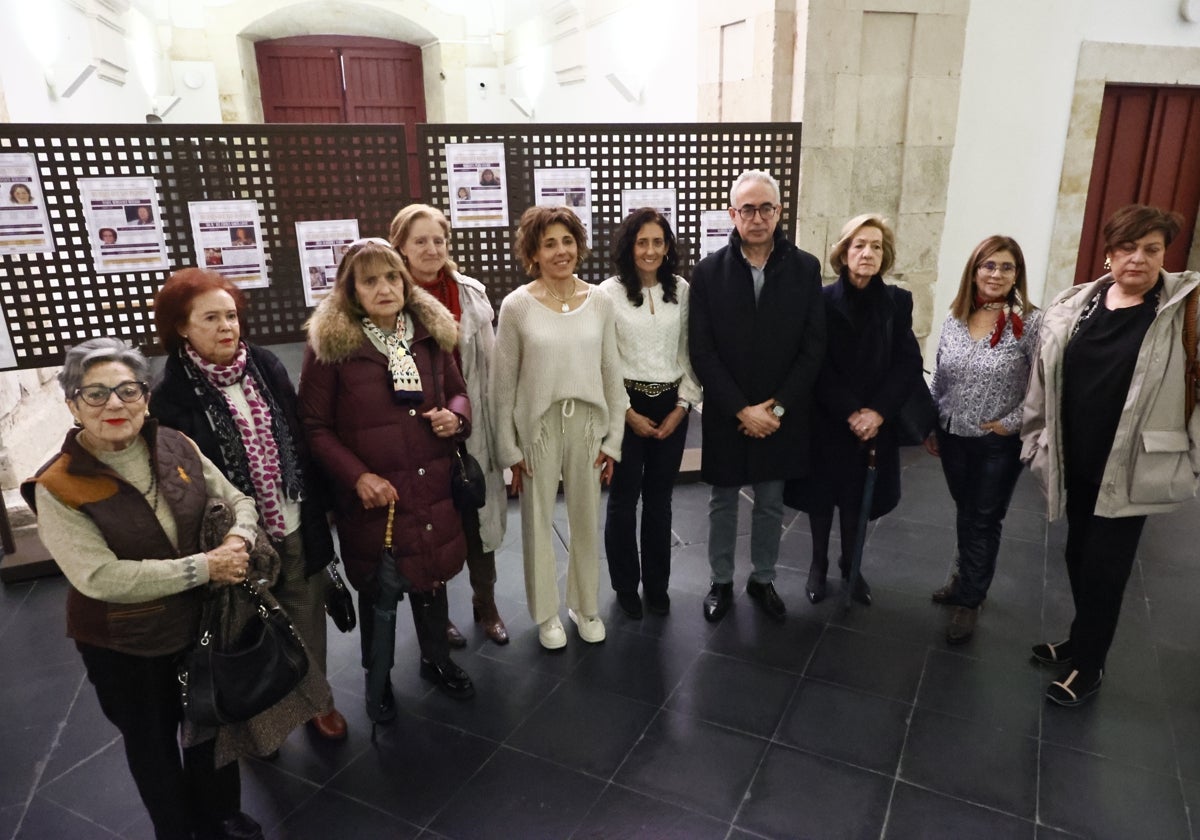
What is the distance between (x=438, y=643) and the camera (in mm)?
2617

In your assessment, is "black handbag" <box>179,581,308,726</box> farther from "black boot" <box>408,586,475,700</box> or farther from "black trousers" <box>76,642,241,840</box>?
"black boot" <box>408,586,475,700</box>

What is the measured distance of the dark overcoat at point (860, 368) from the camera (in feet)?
9.29

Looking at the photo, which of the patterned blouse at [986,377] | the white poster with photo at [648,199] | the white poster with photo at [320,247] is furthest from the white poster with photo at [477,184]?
the patterned blouse at [986,377]

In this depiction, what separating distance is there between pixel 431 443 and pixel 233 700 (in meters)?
0.85

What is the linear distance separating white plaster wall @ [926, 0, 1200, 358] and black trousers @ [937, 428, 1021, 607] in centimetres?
256

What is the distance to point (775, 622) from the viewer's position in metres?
3.07

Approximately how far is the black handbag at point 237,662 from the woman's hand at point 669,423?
1.42 metres

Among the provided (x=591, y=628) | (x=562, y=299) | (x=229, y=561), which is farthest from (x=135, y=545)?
(x=591, y=628)

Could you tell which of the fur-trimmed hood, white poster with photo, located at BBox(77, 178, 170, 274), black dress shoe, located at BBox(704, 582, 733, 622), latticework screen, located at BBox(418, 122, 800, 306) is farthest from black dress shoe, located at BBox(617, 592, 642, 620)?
white poster with photo, located at BBox(77, 178, 170, 274)

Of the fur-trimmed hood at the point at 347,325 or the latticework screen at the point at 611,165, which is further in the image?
the latticework screen at the point at 611,165

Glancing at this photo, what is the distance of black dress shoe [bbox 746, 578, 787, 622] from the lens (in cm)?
309

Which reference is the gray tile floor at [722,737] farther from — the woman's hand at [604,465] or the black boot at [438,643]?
the woman's hand at [604,465]

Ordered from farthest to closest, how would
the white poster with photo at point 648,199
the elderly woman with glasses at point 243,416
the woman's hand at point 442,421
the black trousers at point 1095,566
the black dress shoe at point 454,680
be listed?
the white poster with photo at point 648,199, the black dress shoe at point 454,680, the black trousers at point 1095,566, the woman's hand at point 442,421, the elderly woman with glasses at point 243,416

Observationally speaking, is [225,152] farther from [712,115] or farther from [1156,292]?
[1156,292]
